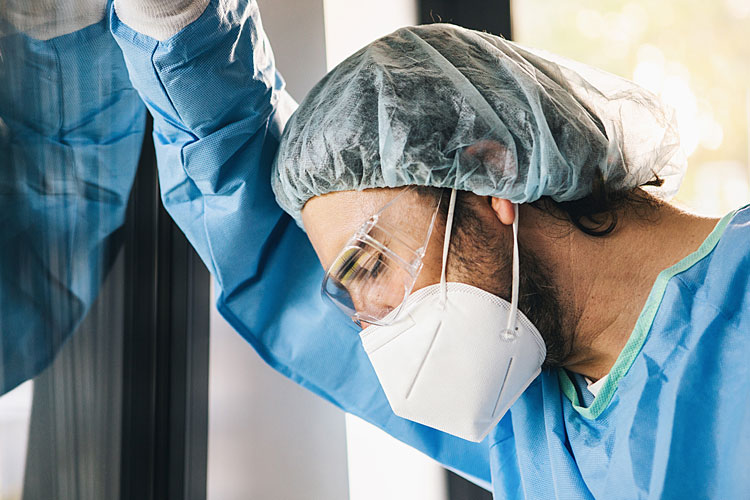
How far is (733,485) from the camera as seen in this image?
0.74 metres

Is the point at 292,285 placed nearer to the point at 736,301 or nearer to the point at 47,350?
the point at 47,350

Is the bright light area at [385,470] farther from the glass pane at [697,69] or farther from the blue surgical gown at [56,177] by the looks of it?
the glass pane at [697,69]

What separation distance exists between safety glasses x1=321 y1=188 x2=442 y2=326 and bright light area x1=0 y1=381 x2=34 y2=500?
473 millimetres

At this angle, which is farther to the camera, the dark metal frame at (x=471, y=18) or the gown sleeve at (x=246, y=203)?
the dark metal frame at (x=471, y=18)

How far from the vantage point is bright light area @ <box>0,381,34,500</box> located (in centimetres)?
83

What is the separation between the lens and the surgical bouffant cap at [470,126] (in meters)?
0.81

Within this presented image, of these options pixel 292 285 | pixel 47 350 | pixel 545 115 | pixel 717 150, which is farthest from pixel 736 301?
pixel 47 350

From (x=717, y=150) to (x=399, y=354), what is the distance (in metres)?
0.87

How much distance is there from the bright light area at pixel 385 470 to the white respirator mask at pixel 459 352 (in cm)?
68

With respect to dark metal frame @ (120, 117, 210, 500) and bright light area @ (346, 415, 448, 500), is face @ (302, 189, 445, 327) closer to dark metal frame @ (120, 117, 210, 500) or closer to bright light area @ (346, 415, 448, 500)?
dark metal frame @ (120, 117, 210, 500)

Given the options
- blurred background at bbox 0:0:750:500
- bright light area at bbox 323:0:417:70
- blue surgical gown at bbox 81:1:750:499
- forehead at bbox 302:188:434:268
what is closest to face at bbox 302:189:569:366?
forehead at bbox 302:188:434:268

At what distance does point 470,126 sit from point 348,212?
8.7 inches

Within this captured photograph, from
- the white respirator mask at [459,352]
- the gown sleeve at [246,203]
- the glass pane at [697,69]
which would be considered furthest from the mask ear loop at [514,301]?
the glass pane at [697,69]

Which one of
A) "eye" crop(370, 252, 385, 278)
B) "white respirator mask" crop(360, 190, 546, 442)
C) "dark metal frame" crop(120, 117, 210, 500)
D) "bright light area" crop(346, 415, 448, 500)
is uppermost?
"eye" crop(370, 252, 385, 278)
